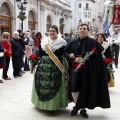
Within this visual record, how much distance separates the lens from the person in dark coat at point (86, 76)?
4.28 m

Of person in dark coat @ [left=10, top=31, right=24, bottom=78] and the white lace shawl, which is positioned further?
person in dark coat @ [left=10, top=31, right=24, bottom=78]

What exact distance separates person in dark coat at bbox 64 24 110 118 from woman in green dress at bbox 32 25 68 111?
0.25 meters

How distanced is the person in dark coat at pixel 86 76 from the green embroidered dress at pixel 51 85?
248 mm

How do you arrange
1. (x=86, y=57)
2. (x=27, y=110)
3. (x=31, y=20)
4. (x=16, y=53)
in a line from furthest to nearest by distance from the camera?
(x=31, y=20) → (x=16, y=53) → (x=27, y=110) → (x=86, y=57)

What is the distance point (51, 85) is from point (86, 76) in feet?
2.20

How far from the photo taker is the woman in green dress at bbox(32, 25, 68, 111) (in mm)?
4559

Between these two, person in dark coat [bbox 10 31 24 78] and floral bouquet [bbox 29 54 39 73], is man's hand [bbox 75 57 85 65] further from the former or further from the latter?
person in dark coat [bbox 10 31 24 78]

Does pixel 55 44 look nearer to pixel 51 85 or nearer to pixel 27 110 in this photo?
pixel 51 85

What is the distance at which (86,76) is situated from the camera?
4.28 m

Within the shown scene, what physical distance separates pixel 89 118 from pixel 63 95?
0.60m

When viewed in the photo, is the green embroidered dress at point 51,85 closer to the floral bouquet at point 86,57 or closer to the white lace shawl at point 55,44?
the white lace shawl at point 55,44

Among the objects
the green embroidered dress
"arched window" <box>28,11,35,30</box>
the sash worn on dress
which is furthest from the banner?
"arched window" <box>28,11,35,30</box>

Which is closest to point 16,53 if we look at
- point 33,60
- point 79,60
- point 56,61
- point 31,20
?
point 33,60

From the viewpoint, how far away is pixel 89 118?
4523mm
